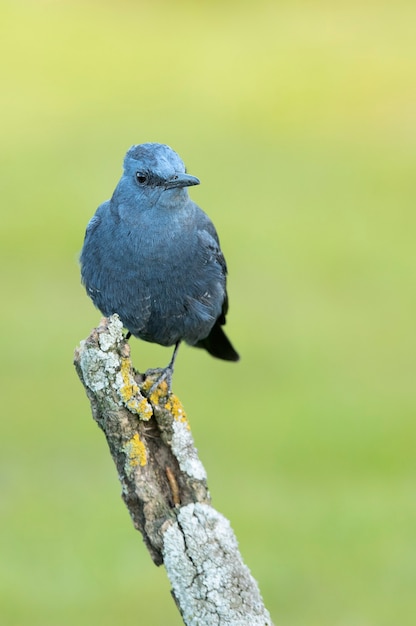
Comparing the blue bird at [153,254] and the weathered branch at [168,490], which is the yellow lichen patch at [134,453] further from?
the blue bird at [153,254]

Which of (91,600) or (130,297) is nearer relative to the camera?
(130,297)

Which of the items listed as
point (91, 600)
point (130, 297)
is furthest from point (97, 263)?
point (91, 600)

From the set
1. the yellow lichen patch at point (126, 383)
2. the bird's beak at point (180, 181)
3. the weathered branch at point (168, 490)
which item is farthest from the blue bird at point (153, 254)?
the yellow lichen patch at point (126, 383)

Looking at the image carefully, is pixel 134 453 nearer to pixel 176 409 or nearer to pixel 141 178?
pixel 176 409

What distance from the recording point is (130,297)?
7.16m

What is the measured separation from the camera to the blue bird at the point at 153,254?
702 centimetres

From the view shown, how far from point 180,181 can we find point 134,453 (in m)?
1.72

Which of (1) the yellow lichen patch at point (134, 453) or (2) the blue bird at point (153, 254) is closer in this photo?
(1) the yellow lichen patch at point (134, 453)

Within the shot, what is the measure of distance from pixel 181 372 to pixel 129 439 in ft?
31.1

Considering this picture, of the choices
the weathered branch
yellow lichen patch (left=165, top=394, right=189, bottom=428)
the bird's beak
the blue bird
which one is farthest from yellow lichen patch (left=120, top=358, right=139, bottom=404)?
the bird's beak

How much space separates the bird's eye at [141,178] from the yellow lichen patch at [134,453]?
5.72ft

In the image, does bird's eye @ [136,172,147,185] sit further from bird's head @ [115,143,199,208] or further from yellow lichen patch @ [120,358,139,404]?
yellow lichen patch @ [120,358,139,404]

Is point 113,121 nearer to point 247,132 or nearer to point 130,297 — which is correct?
point 247,132

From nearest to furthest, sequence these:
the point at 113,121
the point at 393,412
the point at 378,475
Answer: the point at 378,475
the point at 393,412
the point at 113,121
